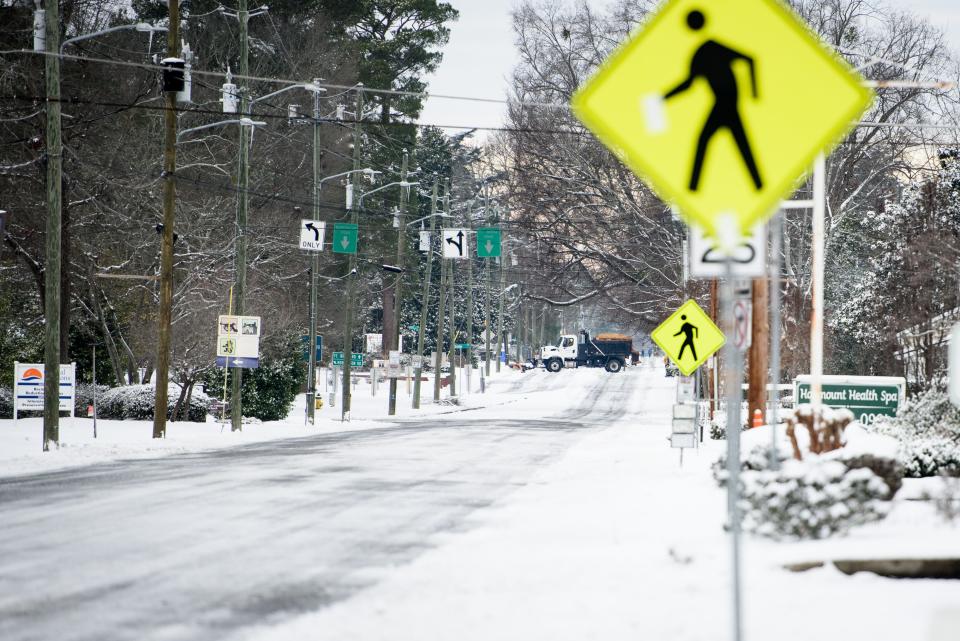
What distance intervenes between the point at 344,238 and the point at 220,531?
29.1 m

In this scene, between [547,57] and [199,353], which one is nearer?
[199,353]

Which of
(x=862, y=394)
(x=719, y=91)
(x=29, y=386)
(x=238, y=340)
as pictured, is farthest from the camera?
(x=238, y=340)

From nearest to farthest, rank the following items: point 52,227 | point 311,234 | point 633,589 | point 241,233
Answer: point 633,589 < point 52,227 < point 241,233 < point 311,234

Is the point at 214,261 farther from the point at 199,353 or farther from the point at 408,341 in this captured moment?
the point at 408,341

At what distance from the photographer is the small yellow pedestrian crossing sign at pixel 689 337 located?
867 inches

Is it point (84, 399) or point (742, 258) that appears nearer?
point (742, 258)

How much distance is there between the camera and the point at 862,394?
21141mm

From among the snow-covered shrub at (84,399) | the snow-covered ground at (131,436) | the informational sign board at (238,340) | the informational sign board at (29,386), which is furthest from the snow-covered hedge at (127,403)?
the informational sign board at (29,386)

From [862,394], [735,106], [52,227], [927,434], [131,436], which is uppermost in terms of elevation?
[52,227]

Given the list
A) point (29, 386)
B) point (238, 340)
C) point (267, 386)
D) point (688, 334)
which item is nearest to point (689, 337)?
point (688, 334)

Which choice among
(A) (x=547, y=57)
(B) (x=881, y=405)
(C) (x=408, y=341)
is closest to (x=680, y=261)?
(A) (x=547, y=57)

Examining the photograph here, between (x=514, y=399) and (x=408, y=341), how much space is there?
1430 inches

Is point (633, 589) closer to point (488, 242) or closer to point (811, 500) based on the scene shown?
point (811, 500)

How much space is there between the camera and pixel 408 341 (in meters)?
107
